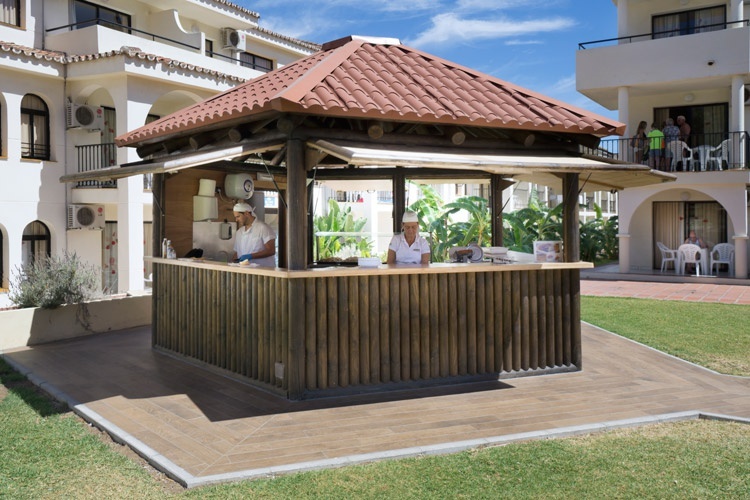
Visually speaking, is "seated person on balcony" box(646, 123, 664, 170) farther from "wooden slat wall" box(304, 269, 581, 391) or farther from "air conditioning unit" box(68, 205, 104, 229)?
"air conditioning unit" box(68, 205, 104, 229)

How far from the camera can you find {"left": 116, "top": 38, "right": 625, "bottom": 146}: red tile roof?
22.1 ft

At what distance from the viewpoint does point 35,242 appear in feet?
61.0

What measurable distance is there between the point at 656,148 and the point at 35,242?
19.2m

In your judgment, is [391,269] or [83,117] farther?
[83,117]

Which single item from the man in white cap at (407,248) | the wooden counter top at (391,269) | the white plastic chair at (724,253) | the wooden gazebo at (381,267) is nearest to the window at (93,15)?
the wooden gazebo at (381,267)

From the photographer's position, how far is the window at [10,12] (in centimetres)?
1749

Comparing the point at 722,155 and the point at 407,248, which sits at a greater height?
the point at 722,155

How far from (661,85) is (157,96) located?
16163mm

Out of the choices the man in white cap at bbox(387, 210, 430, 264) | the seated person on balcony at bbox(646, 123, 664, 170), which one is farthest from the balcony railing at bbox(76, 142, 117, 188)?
the seated person on balcony at bbox(646, 123, 664, 170)

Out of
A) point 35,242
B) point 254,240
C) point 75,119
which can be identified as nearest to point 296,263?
point 254,240

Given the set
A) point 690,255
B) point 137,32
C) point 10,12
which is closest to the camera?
point 10,12

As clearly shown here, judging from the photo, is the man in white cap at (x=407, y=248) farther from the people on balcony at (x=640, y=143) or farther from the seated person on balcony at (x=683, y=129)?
the seated person on balcony at (x=683, y=129)

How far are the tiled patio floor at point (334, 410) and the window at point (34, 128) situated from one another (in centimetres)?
1063

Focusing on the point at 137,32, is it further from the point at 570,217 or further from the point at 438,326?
the point at 438,326
